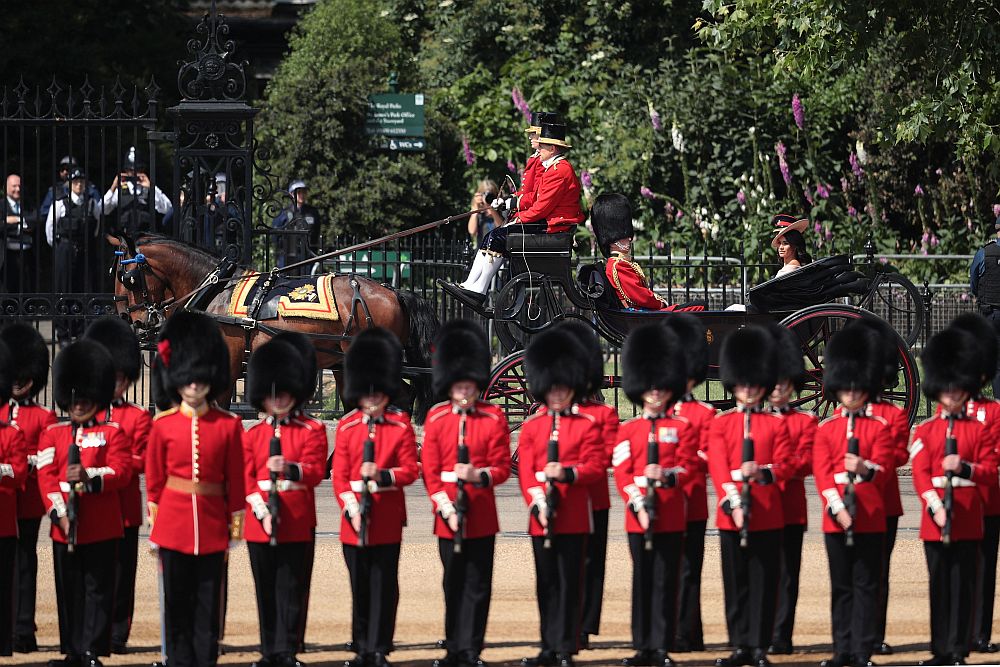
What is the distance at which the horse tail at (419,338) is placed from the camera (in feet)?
40.1

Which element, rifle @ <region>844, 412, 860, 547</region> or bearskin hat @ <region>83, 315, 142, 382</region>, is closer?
rifle @ <region>844, 412, 860, 547</region>

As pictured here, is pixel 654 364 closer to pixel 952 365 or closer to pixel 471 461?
pixel 471 461

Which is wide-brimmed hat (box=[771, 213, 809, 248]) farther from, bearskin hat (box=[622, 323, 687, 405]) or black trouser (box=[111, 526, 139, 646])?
black trouser (box=[111, 526, 139, 646])

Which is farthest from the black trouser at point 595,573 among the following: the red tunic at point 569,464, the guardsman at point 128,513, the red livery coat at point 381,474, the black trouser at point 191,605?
the guardsman at point 128,513

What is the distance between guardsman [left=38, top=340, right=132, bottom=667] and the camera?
7.51m

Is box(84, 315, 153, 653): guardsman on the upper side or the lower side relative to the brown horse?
lower

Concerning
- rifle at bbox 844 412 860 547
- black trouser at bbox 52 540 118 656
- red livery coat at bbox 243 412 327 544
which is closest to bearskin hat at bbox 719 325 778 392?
rifle at bbox 844 412 860 547

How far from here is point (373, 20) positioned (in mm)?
24984

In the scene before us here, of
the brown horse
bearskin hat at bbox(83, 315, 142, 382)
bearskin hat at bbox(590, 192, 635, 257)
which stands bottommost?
bearskin hat at bbox(83, 315, 142, 382)

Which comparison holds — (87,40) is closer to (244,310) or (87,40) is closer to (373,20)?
(373,20)

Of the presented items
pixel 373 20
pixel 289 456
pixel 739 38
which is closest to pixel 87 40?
pixel 373 20

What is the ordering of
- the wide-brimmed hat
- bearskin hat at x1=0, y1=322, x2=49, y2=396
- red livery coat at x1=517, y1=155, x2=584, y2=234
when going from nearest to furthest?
bearskin hat at x1=0, y1=322, x2=49, y2=396 < red livery coat at x1=517, y1=155, x2=584, y2=234 < the wide-brimmed hat

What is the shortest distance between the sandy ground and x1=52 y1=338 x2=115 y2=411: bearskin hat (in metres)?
1.06

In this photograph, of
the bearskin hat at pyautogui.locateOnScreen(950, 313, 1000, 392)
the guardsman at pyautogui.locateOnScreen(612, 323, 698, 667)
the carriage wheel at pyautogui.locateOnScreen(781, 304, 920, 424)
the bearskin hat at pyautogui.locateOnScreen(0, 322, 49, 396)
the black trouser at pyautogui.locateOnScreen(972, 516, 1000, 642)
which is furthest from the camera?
the carriage wheel at pyautogui.locateOnScreen(781, 304, 920, 424)
